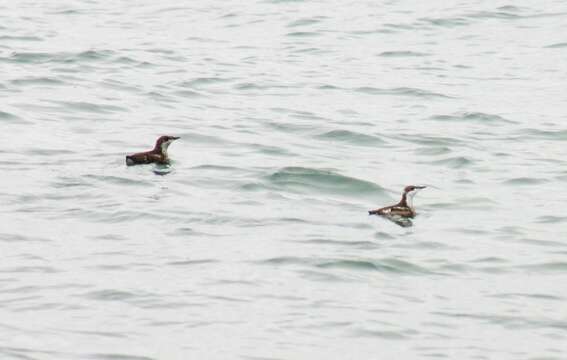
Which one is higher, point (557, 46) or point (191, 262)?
point (191, 262)

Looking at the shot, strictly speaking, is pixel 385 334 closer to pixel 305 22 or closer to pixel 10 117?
pixel 10 117

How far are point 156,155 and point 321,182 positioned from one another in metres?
2.23

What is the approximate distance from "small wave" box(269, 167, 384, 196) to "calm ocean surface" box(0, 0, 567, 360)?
39 mm

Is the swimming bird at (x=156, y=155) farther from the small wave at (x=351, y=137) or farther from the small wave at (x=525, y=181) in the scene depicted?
the small wave at (x=525, y=181)

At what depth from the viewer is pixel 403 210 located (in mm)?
17156

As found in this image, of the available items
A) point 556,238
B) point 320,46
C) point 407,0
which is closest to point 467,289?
point 556,238

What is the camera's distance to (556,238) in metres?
16.8

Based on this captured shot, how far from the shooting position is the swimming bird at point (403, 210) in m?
17.0

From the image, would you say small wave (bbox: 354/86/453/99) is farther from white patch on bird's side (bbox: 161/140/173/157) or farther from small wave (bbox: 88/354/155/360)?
small wave (bbox: 88/354/155/360)

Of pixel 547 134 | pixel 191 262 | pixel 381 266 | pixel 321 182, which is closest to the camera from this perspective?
pixel 191 262

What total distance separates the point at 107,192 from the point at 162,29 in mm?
15597

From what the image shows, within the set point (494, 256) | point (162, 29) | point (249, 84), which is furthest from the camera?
point (162, 29)

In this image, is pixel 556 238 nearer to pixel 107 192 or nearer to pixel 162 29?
pixel 107 192

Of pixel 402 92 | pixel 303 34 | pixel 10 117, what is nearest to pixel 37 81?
pixel 10 117
